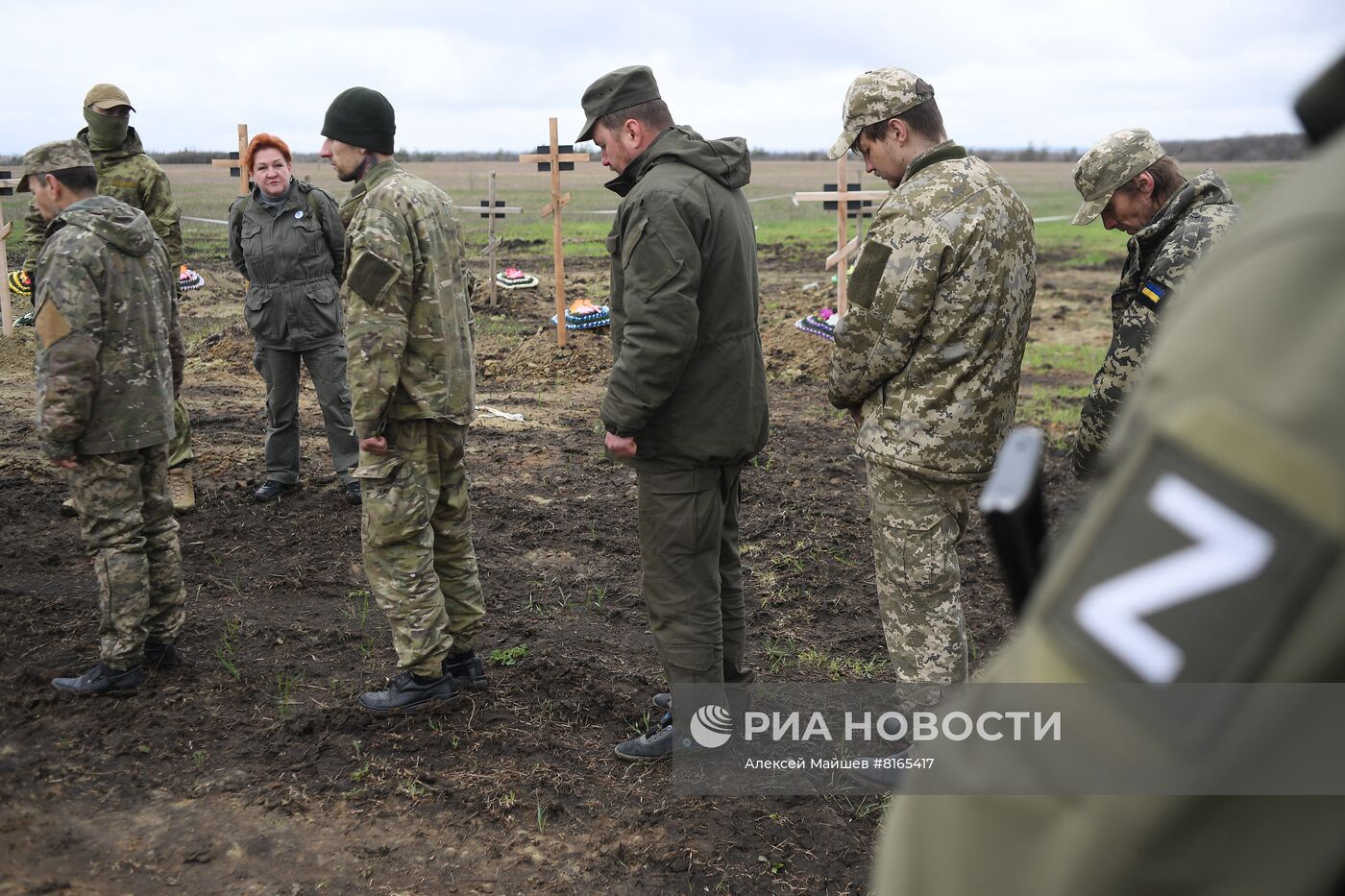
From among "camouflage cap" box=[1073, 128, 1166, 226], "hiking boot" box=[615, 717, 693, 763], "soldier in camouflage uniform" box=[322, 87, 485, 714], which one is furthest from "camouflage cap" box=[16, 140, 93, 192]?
"camouflage cap" box=[1073, 128, 1166, 226]

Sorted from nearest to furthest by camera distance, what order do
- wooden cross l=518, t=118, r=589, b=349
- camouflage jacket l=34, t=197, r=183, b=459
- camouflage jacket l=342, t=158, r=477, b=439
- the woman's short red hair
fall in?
camouflage jacket l=342, t=158, r=477, b=439 < camouflage jacket l=34, t=197, r=183, b=459 < the woman's short red hair < wooden cross l=518, t=118, r=589, b=349

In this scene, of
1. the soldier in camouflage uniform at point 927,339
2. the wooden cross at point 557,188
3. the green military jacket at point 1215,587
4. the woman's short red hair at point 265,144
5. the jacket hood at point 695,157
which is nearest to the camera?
the green military jacket at point 1215,587

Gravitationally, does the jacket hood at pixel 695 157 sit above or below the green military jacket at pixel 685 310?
above

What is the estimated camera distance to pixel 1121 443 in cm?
75

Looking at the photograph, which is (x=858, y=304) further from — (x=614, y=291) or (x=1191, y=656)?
(x=1191, y=656)

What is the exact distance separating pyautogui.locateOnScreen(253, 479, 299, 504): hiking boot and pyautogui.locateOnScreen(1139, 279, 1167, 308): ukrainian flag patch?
17.8ft

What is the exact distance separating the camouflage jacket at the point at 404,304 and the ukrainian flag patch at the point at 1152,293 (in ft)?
8.24

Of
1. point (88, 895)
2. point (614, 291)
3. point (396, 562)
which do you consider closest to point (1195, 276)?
point (614, 291)

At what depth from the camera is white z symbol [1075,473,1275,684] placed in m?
0.65

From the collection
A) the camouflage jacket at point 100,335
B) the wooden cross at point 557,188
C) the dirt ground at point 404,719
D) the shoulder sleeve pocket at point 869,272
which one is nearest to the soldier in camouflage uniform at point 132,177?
the dirt ground at point 404,719

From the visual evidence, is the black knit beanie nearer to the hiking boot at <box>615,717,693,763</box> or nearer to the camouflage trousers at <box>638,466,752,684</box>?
the camouflage trousers at <box>638,466,752,684</box>

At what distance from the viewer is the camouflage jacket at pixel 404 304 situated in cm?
386

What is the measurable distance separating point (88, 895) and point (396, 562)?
58.2 inches

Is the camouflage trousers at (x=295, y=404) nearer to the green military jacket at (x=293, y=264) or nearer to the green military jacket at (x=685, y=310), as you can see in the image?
the green military jacket at (x=293, y=264)
